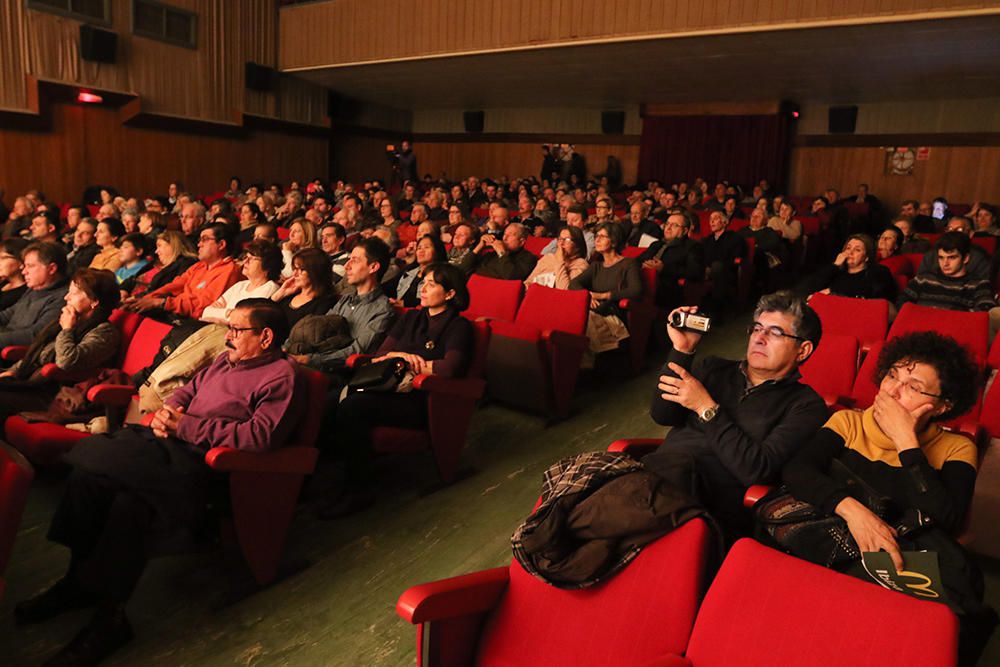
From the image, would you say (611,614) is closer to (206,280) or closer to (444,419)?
(444,419)

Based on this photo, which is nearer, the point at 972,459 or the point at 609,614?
the point at 609,614

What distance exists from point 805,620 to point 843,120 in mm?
11099

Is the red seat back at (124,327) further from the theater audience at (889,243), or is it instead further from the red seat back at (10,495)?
the theater audience at (889,243)

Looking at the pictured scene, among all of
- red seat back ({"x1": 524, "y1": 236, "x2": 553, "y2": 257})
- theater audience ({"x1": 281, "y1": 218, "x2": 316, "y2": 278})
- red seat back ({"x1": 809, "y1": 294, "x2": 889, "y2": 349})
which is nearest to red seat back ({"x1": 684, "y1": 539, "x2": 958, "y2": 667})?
red seat back ({"x1": 809, "y1": 294, "x2": 889, "y2": 349})

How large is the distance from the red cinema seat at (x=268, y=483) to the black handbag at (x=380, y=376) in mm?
369

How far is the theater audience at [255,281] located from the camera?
3270 mm

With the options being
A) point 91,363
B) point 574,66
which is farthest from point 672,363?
point 574,66

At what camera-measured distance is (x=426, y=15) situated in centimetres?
852

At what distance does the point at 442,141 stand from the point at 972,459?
1391 centimetres

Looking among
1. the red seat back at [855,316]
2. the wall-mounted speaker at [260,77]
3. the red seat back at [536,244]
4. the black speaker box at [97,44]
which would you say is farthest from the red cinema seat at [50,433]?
the wall-mounted speaker at [260,77]

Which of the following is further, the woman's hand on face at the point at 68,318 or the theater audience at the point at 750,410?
the woman's hand on face at the point at 68,318

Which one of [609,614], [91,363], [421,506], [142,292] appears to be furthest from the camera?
[142,292]

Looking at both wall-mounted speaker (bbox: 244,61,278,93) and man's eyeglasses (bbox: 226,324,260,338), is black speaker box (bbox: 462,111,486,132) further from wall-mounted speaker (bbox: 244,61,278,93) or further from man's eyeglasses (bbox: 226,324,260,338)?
man's eyeglasses (bbox: 226,324,260,338)

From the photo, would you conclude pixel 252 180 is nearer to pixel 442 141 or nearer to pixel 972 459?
pixel 442 141
